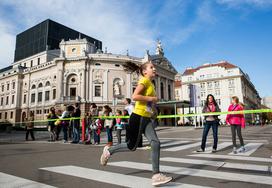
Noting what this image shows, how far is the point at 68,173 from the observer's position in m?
3.79

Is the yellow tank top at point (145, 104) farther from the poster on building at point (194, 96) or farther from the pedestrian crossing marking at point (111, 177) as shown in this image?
the poster on building at point (194, 96)

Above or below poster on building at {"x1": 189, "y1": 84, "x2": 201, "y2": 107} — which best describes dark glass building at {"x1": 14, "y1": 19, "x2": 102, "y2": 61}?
above

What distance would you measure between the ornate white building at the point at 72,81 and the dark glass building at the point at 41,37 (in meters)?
4.99

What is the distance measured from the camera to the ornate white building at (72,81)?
44719mm

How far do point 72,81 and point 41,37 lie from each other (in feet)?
78.4

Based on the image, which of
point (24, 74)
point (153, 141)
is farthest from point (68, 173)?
point (24, 74)

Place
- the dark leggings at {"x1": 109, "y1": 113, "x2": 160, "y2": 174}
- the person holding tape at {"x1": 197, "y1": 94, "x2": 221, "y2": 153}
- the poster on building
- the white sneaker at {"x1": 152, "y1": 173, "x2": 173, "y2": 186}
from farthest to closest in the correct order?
the poster on building, the person holding tape at {"x1": 197, "y1": 94, "x2": 221, "y2": 153}, the dark leggings at {"x1": 109, "y1": 113, "x2": 160, "y2": 174}, the white sneaker at {"x1": 152, "y1": 173, "x2": 173, "y2": 186}

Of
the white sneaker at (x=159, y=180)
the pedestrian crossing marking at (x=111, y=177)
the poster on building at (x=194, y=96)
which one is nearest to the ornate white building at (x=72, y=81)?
the poster on building at (x=194, y=96)

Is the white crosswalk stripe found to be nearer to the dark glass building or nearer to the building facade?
the dark glass building

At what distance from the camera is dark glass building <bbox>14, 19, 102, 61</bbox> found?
6012 centimetres

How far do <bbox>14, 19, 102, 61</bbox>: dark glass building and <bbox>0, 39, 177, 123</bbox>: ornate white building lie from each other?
499 centimetres

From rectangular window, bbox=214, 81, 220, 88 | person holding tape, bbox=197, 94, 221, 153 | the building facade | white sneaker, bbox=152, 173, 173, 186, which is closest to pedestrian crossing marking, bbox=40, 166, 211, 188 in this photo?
white sneaker, bbox=152, 173, 173, 186

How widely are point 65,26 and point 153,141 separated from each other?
70312 millimetres

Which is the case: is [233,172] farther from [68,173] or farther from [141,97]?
[68,173]
